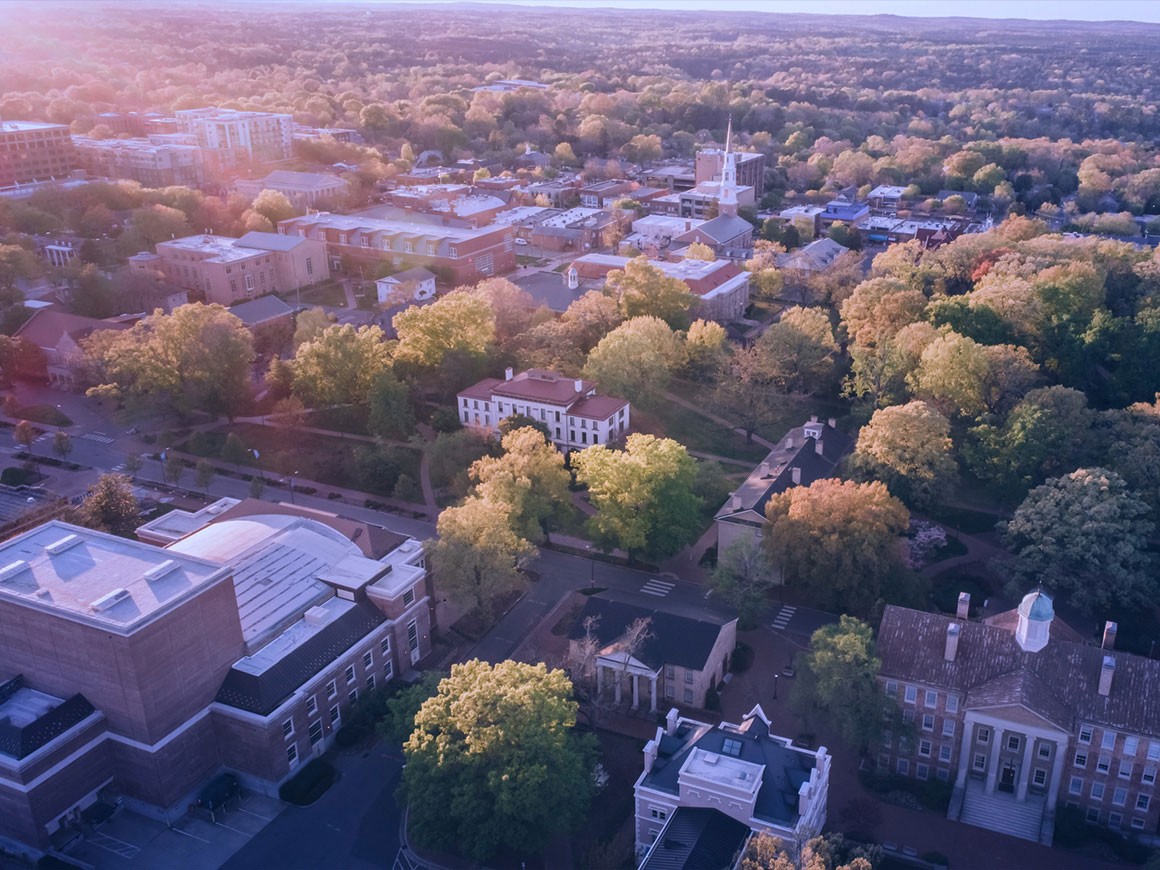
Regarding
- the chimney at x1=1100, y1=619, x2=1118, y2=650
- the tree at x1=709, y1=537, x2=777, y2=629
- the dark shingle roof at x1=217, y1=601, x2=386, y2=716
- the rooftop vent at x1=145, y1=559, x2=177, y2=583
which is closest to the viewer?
the rooftop vent at x1=145, y1=559, x2=177, y2=583

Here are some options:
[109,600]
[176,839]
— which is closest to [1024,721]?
[176,839]

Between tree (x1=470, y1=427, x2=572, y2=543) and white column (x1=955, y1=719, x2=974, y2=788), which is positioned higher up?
tree (x1=470, y1=427, x2=572, y2=543)

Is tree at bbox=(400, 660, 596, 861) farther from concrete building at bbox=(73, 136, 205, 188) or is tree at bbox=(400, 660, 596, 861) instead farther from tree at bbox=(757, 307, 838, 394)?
concrete building at bbox=(73, 136, 205, 188)

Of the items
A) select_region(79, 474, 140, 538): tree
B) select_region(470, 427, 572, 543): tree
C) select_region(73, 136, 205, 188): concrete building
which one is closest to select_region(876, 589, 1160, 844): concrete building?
select_region(470, 427, 572, 543): tree

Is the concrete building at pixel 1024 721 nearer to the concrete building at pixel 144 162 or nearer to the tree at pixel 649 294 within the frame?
the tree at pixel 649 294

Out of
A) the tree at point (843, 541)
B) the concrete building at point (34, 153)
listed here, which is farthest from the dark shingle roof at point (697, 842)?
the concrete building at point (34, 153)

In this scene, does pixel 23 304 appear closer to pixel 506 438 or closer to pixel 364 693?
pixel 506 438

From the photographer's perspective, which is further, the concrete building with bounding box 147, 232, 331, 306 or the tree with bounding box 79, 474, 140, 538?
the concrete building with bounding box 147, 232, 331, 306
